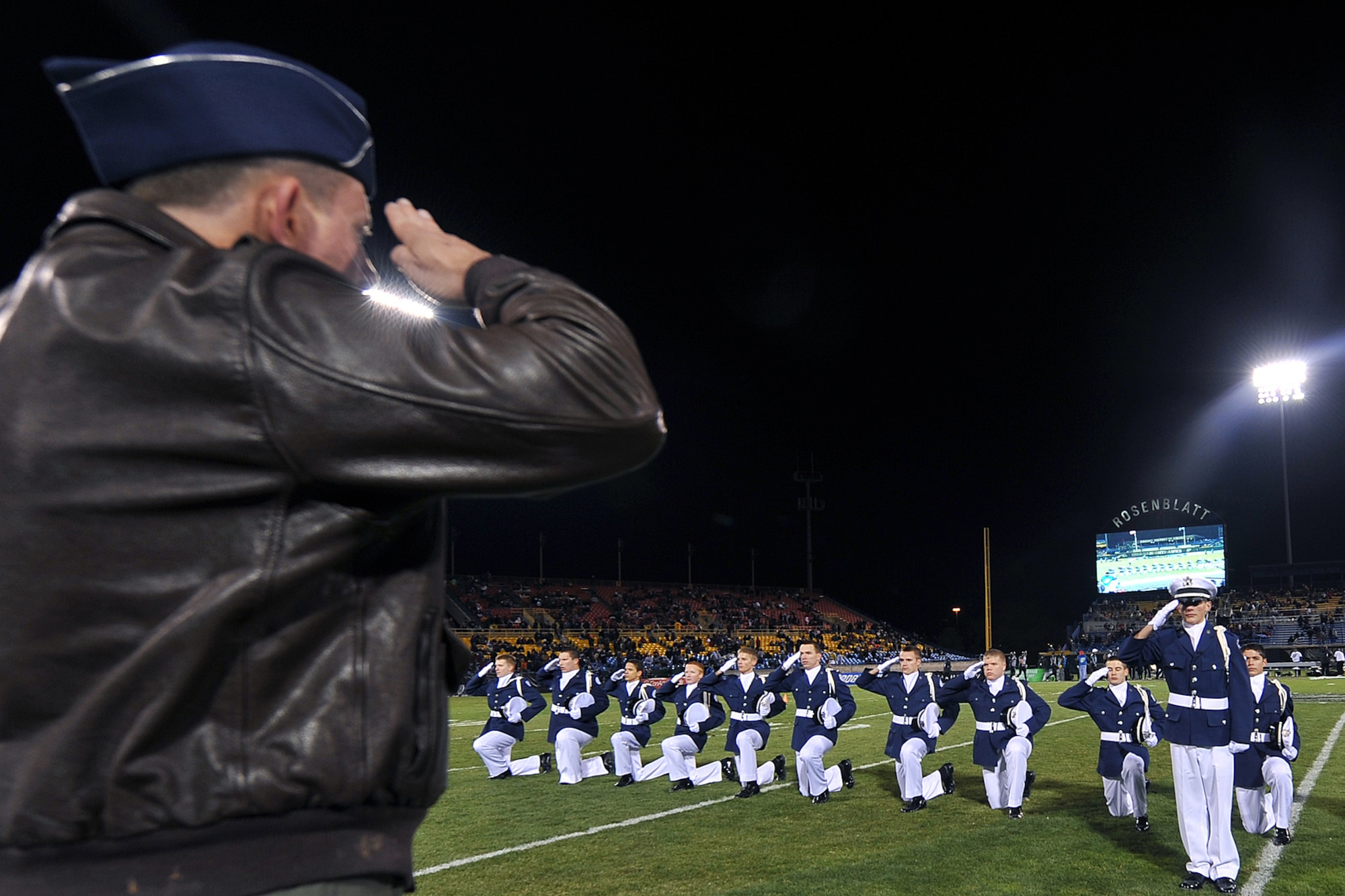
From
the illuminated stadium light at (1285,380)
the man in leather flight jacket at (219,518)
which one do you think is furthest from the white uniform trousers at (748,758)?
the illuminated stadium light at (1285,380)

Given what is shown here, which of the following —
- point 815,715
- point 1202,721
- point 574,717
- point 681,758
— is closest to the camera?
point 1202,721

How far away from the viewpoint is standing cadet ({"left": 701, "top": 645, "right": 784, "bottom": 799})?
42.2 ft

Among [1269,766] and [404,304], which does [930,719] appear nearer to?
[1269,766]

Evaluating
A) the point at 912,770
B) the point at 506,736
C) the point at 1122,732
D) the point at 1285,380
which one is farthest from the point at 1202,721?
the point at 1285,380

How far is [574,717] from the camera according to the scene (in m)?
14.6

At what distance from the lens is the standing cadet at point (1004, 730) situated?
1105cm

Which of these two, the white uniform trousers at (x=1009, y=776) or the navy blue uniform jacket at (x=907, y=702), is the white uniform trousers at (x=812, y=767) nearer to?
the navy blue uniform jacket at (x=907, y=702)

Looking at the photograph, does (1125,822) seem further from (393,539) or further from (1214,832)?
(393,539)

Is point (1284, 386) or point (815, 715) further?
point (1284, 386)

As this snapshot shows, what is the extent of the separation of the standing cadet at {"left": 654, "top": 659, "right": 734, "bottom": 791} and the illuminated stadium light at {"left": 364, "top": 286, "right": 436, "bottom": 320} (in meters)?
12.6

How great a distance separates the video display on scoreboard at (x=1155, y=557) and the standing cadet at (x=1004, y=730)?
134ft

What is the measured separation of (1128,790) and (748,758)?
4515 mm

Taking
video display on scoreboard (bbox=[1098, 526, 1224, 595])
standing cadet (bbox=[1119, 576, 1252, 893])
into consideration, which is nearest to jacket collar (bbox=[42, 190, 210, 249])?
standing cadet (bbox=[1119, 576, 1252, 893])

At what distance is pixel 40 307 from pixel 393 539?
0.44 meters
